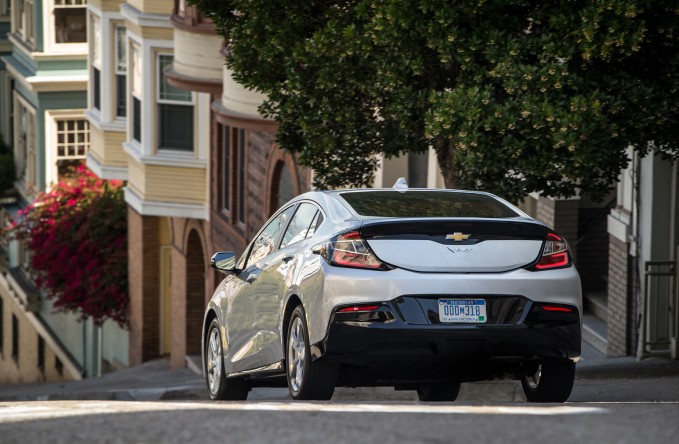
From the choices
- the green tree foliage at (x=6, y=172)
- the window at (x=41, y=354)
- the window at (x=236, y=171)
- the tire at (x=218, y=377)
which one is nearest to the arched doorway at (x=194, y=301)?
the window at (x=236, y=171)

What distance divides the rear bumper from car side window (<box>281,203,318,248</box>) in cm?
112

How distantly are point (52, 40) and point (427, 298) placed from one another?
31.2 metres

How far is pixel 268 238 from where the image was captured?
455 inches

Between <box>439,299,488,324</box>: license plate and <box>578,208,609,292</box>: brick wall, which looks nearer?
<box>439,299,488,324</box>: license plate

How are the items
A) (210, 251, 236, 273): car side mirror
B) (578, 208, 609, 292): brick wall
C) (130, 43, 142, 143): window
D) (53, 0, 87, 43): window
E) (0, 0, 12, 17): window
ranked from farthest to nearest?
(0, 0, 12, 17): window < (53, 0, 87, 43): window < (130, 43, 142, 143): window < (578, 208, 609, 292): brick wall < (210, 251, 236, 273): car side mirror

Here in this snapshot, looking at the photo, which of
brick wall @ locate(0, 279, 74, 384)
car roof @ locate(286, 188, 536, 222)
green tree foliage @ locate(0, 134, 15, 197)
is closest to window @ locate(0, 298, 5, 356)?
brick wall @ locate(0, 279, 74, 384)

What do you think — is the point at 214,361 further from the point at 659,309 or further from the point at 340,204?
the point at 659,309

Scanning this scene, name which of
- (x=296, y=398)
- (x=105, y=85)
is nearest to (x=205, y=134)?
(x=105, y=85)

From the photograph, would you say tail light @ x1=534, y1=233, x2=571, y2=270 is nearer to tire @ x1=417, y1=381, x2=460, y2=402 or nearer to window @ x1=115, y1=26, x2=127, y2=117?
tire @ x1=417, y1=381, x2=460, y2=402

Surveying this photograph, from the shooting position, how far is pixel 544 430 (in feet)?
25.9

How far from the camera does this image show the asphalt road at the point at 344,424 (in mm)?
7754

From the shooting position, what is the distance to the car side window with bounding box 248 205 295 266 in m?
11.3

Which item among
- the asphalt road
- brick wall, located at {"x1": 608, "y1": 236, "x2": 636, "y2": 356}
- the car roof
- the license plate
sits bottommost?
brick wall, located at {"x1": 608, "y1": 236, "x2": 636, "y2": 356}

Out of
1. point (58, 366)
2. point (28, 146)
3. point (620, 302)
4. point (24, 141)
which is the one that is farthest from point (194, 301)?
point (24, 141)
